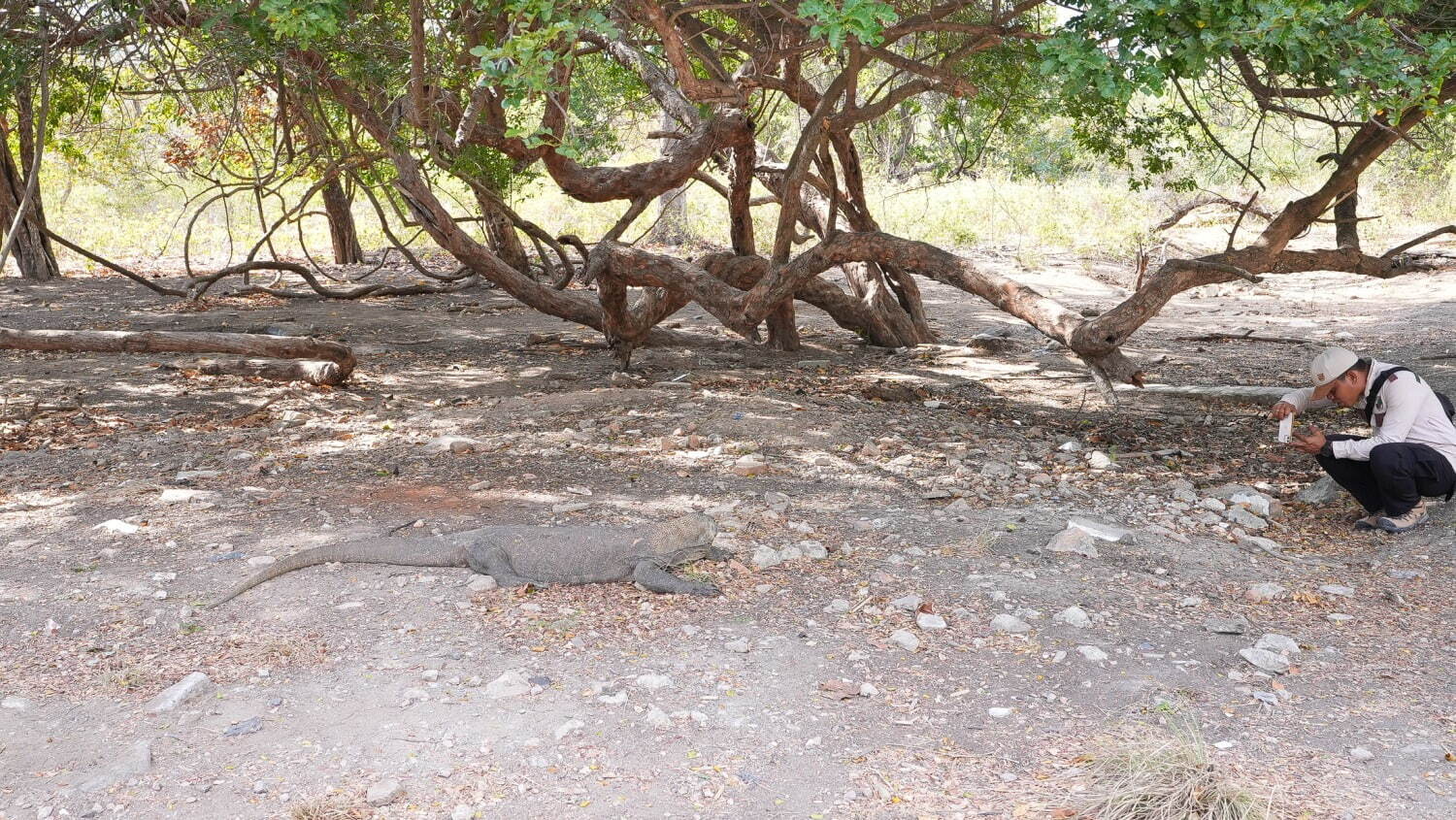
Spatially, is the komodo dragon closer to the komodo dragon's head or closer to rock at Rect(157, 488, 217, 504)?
the komodo dragon's head

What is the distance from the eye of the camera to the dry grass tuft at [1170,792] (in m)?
2.63

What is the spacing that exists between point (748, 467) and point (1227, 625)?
251 centimetres

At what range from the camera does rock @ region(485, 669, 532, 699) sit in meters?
3.29

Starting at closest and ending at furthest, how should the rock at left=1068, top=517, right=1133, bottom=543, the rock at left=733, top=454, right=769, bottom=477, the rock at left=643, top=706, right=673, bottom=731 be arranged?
the rock at left=643, top=706, right=673, bottom=731, the rock at left=1068, top=517, right=1133, bottom=543, the rock at left=733, top=454, right=769, bottom=477

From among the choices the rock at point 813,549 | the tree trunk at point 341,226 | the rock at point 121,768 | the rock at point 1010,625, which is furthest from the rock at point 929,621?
the tree trunk at point 341,226

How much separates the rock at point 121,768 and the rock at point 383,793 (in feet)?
2.00

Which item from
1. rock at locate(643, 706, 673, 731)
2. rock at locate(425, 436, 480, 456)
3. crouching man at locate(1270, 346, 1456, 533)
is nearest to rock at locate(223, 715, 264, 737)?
rock at locate(643, 706, 673, 731)

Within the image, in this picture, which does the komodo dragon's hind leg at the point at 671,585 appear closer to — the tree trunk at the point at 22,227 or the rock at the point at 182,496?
the rock at the point at 182,496

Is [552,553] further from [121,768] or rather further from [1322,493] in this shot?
[1322,493]

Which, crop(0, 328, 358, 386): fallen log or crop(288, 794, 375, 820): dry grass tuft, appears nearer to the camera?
crop(288, 794, 375, 820): dry grass tuft

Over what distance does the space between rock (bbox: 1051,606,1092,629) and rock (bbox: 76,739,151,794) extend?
2.83m

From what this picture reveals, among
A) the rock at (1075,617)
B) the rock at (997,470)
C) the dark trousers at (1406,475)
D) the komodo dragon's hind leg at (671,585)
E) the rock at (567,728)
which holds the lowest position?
the rock at (567,728)

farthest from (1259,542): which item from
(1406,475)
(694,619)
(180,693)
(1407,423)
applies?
(180,693)

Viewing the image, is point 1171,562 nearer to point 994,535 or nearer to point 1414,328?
point 994,535
